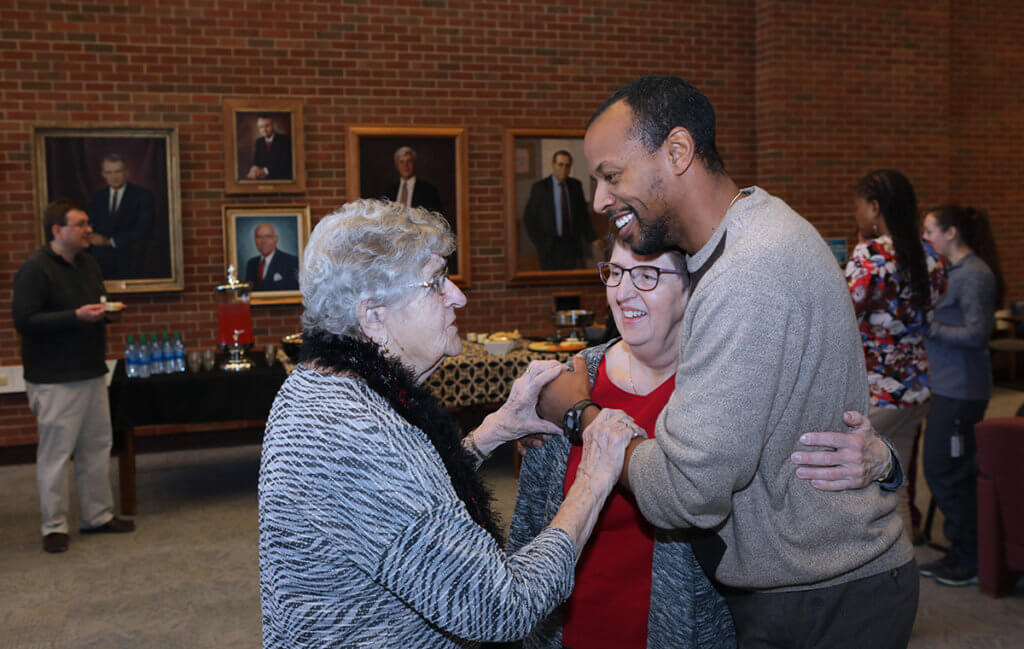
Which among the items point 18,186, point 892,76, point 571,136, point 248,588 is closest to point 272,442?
point 248,588

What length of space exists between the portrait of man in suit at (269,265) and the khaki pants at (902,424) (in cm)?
437

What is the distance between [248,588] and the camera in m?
4.12

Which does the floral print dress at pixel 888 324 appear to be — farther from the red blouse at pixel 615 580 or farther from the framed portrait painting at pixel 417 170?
the framed portrait painting at pixel 417 170

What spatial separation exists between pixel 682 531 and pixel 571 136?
236 inches

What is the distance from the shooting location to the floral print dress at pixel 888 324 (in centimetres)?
379

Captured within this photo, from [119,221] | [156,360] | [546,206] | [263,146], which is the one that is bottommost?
[156,360]

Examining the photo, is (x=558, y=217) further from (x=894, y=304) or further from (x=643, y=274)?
→ (x=643, y=274)

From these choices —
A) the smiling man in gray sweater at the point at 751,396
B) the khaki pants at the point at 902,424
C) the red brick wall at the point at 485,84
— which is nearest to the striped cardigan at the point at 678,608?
the smiling man in gray sweater at the point at 751,396

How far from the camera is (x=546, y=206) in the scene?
7430 millimetres

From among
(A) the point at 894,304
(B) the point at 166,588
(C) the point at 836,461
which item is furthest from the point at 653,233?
(B) the point at 166,588

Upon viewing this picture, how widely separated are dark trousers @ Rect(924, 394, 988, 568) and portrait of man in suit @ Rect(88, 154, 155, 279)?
17.4ft

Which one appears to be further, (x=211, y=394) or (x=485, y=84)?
(x=485, y=84)

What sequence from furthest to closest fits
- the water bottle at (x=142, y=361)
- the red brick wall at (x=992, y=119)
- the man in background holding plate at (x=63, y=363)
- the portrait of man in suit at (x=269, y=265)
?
the red brick wall at (x=992, y=119)
the portrait of man in suit at (x=269, y=265)
the water bottle at (x=142, y=361)
the man in background holding plate at (x=63, y=363)

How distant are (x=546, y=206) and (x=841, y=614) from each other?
19.9 ft
